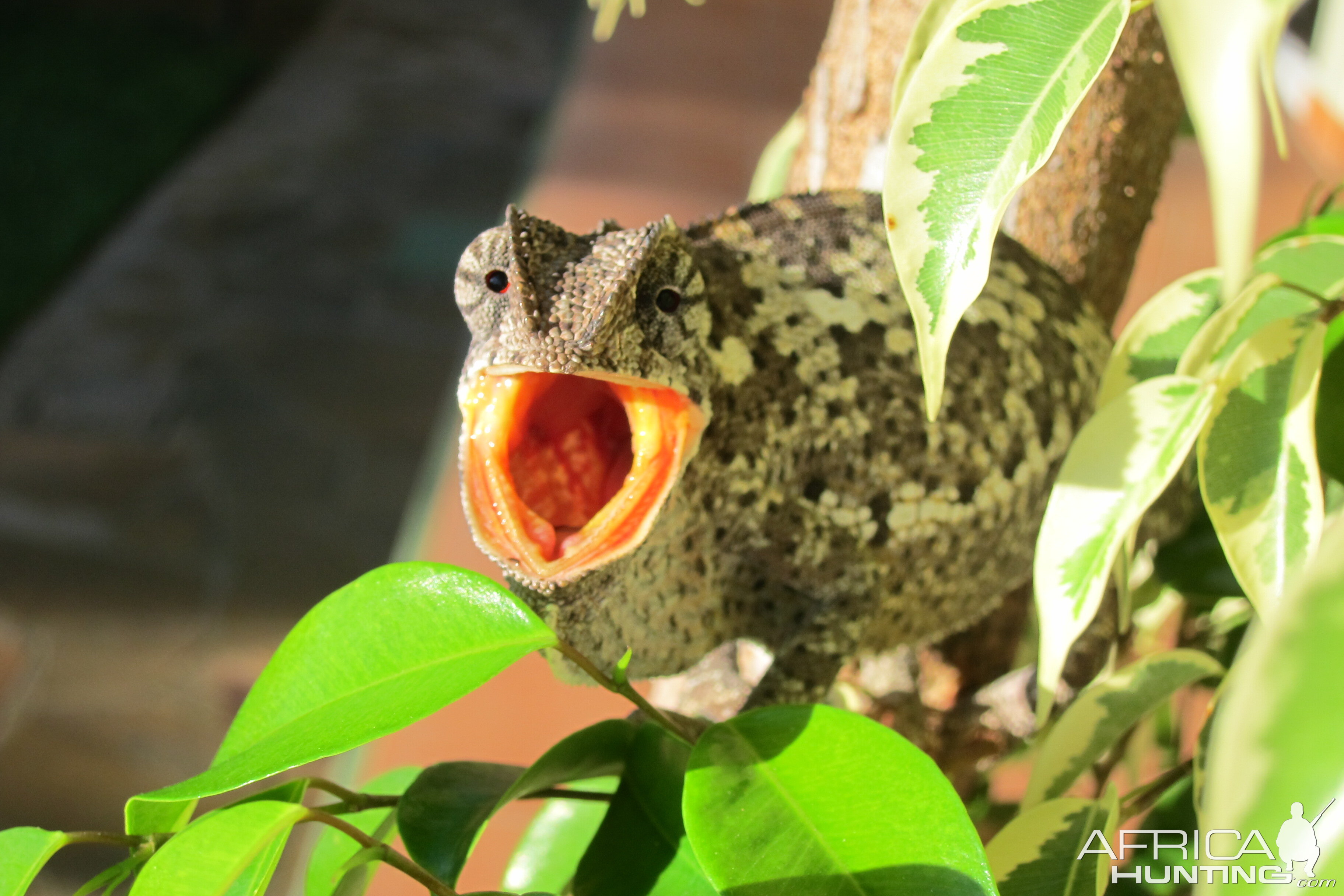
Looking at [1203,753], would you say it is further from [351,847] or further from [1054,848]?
[351,847]

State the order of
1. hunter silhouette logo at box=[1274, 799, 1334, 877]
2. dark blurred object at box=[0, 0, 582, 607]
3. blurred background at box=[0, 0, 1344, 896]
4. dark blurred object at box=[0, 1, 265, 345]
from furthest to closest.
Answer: dark blurred object at box=[0, 1, 265, 345] < dark blurred object at box=[0, 0, 582, 607] < blurred background at box=[0, 0, 1344, 896] < hunter silhouette logo at box=[1274, 799, 1334, 877]

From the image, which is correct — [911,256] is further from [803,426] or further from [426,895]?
[426,895]

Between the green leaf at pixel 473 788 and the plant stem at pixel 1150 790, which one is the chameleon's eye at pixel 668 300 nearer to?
the green leaf at pixel 473 788

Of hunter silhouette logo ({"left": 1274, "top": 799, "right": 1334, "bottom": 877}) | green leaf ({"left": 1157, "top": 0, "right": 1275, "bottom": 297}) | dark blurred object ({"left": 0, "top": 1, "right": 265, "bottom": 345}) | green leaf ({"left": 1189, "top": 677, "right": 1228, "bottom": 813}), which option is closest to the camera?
hunter silhouette logo ({"left": 1274, "top": 799, "right": 1334, "bottom": 877})

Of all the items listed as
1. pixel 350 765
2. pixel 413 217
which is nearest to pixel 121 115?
pixel 413 217

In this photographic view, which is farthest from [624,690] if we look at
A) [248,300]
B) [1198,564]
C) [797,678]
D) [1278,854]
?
[248,300]

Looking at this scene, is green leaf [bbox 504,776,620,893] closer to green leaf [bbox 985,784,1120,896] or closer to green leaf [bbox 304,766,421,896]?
green leaf [bbox 304,766,421,896]

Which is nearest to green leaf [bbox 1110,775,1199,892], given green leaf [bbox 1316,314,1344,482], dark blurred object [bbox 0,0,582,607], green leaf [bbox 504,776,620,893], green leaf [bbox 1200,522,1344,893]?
green leaf [bbox 1316,314,1344,482]
